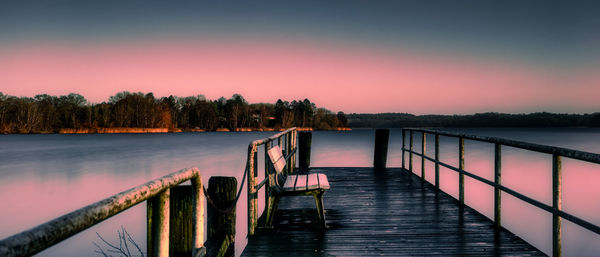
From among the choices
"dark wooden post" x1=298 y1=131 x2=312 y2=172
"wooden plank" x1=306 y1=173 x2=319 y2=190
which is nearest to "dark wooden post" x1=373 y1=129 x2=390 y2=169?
"dark wooden post" x1=298 y1=131 x2=312 y2=172

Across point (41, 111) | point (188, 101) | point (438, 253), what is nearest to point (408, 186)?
point (438, 253)

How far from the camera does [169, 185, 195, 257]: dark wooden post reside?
1.86 metres

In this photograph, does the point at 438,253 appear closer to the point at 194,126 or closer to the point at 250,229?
the point at 250,229

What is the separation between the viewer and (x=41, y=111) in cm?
9456

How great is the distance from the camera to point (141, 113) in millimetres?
97625

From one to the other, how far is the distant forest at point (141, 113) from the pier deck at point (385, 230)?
99.3 metres

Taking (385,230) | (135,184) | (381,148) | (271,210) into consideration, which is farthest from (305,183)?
(135,184)

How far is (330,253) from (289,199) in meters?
2.66

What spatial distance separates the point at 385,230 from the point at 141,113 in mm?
102509

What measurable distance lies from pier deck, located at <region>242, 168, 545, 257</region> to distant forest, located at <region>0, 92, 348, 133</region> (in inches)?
3910

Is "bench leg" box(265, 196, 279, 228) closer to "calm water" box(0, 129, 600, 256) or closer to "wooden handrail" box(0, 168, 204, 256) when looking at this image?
"wooden handrail" box(0, 168, 204, 256)

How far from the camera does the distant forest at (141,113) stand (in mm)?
91688

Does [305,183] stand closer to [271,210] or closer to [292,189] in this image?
[292,189]

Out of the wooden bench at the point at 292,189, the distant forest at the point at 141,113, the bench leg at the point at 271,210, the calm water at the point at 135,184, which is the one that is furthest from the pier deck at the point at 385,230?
the distant forest at the point at 141,113
